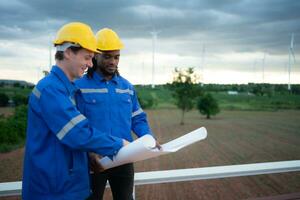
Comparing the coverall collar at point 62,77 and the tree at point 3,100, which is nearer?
the coverall collar at point 62,77

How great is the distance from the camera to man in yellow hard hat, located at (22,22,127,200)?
1.66 metres

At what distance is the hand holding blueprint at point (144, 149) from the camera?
1743 millimetres

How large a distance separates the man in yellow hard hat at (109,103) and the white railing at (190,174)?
261mm

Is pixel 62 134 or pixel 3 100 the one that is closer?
pixel 62 134

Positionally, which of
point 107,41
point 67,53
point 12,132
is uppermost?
point 107,41

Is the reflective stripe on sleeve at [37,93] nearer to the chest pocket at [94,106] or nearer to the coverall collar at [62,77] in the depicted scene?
the coverall collar at [62,77]

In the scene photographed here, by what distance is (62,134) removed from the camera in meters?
1.65

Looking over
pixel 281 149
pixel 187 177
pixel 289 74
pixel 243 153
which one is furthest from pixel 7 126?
pixel 289 74

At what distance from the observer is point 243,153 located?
633 inches

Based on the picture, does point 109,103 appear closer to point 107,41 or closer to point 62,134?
point 107,41

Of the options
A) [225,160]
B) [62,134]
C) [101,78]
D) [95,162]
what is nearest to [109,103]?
[101,78]

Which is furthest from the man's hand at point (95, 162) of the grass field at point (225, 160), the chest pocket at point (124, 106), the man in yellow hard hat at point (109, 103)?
the grass field at point (225, 160)

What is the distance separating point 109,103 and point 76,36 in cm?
60

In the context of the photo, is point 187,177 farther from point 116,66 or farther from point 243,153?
point 243,153
